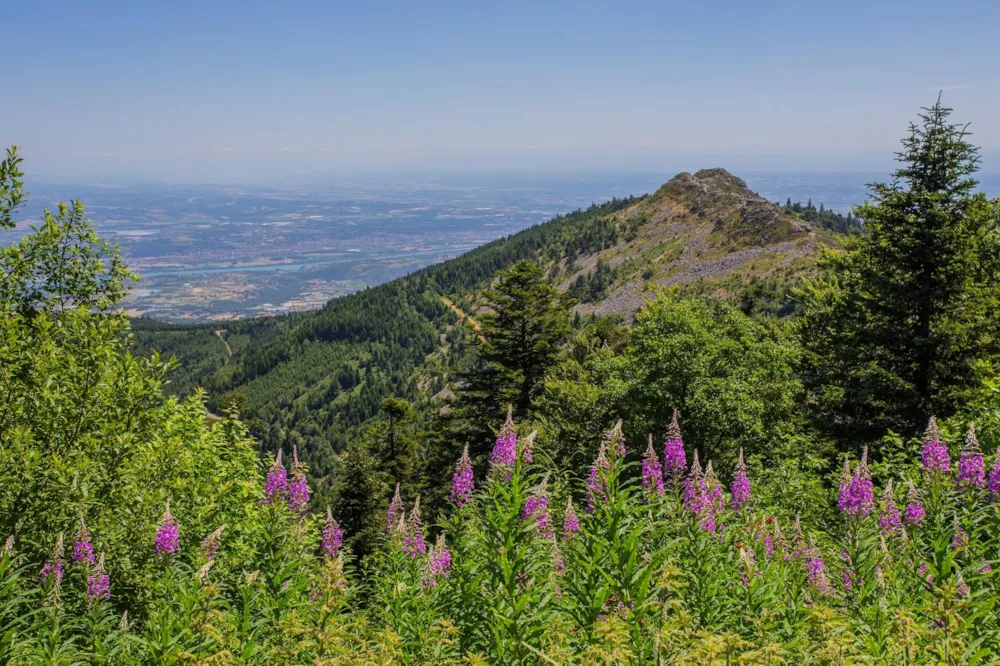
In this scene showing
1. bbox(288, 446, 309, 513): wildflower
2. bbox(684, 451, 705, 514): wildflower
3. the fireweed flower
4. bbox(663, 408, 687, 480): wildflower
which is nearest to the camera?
bbox(684, 451, 705, 514): wildflower

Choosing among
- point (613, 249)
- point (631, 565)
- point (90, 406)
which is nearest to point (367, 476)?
point (90, 406)

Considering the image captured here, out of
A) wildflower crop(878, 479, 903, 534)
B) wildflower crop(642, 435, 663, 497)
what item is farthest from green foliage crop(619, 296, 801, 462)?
wildflower crop(642, 435, 663, 497)

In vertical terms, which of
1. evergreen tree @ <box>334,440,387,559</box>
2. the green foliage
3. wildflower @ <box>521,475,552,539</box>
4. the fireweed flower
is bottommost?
evergreen tree @ <box>334,440,387,559</box>

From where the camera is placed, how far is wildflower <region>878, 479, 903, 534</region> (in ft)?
19.7

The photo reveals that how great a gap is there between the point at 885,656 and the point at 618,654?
2042mm

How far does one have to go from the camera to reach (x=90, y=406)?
10.6m

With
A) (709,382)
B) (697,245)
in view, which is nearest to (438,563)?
(709,382)

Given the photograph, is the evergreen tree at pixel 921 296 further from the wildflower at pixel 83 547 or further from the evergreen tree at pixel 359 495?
the evergreen tree at pixel 359 495

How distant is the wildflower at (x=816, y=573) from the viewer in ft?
19.2

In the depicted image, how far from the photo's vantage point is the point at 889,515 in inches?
250

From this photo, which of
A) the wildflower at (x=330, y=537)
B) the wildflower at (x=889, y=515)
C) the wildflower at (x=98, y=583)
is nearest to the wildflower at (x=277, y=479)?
the wildflower at (x=330, y=537)

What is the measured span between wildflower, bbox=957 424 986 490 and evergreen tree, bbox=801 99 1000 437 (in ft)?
44.6

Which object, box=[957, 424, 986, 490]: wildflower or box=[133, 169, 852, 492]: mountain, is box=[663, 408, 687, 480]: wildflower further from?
box=[133, 169, 852, 492]: mountain

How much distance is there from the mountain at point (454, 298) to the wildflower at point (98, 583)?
57.3 meters
